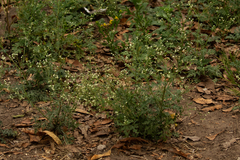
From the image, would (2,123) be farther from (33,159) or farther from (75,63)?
(75,63)

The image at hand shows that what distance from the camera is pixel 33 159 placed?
247 cm

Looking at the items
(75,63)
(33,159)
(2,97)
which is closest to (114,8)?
(75,63)

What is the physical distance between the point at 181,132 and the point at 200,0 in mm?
2659

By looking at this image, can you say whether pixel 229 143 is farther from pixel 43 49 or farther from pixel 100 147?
pixel 43 49

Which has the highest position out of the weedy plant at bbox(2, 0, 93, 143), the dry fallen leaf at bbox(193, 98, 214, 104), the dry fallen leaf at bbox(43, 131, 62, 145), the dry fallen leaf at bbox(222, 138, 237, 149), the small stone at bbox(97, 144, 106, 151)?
the weedy plant at bbox(2, 0, 93, 143)

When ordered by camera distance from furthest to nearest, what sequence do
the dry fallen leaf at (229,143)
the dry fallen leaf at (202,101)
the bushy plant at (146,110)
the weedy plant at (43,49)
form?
the dry fallen leaf at (202,101), the weedy plant at (43,49), the dry fallen leaf at (229,143), the bushy plant at (146,110)

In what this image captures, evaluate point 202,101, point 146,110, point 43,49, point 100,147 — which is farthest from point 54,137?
point 202,101

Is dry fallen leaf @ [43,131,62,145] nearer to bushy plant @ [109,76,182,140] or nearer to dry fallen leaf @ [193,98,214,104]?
bushy plant @ [109,76,182,140]

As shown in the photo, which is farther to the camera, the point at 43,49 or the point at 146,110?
the point at 43,49

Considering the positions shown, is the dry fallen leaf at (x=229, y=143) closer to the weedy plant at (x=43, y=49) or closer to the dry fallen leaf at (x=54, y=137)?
the weedy plant at (x=43, y=49)

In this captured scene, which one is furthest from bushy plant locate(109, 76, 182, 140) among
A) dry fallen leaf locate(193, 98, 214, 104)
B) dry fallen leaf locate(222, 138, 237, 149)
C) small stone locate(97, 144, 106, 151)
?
dry fallen leaf locate(193, 98, 214, 104)

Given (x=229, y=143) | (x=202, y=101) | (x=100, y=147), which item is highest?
(x=202, y=101)

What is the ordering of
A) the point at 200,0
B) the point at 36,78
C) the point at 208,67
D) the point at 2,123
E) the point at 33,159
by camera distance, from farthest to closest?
the point at 200,0 → the point at 208,67 → the point at 36,78 → the point at 2,123 → the point at 33,159

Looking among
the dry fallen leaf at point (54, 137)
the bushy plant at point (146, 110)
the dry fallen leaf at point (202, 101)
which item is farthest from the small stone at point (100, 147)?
the dry fallen leaf at point (202, 101)
